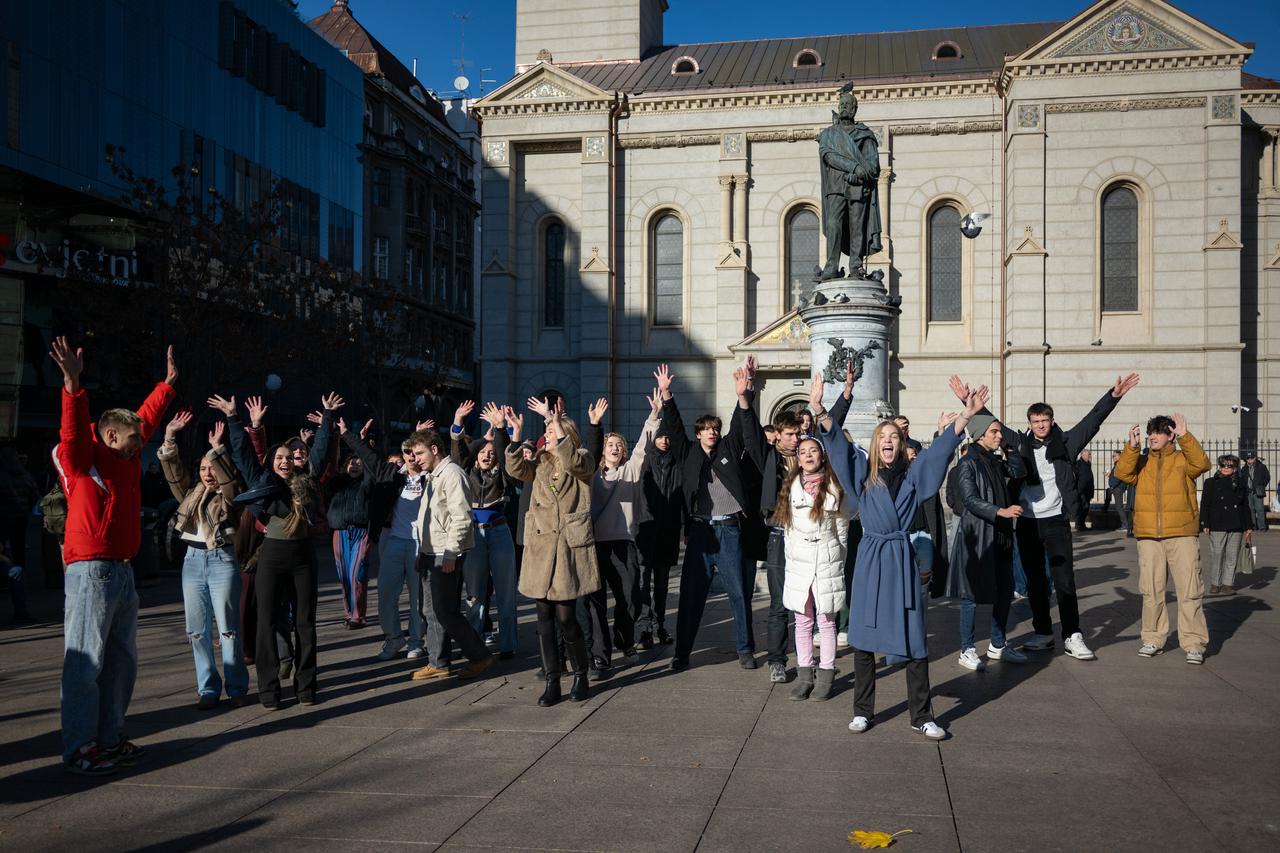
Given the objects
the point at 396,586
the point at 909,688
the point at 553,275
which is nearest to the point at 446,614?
the point at 396,586

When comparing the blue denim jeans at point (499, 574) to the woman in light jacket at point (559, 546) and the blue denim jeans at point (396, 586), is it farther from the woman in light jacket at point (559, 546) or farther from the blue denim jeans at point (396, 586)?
the woman in light jacket at point (559, 546)

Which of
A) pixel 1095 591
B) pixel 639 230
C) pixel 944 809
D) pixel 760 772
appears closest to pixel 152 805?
pixel 760 772

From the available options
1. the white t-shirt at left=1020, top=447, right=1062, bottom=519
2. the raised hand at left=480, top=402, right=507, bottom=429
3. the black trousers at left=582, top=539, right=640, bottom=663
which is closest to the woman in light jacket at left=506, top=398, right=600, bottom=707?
the black trousers at left=582, top=539, right=640, bottom=663

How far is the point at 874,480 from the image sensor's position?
7355 millimetres

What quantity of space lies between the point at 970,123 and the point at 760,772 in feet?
107

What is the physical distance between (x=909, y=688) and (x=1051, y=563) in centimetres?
367

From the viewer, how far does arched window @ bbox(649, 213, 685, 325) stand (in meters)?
37.0

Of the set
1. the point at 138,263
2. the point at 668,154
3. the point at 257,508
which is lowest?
the point at 257,508

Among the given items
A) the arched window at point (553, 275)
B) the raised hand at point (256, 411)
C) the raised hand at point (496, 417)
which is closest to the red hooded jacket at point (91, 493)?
the raised hand at point (256, 411)

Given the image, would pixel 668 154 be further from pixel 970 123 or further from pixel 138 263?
pixel 138 263

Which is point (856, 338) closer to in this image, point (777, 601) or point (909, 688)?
point (777, 601)

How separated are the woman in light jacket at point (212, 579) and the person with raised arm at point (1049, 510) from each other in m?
6.42

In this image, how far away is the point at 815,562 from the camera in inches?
309

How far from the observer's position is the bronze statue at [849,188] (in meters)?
16.7
